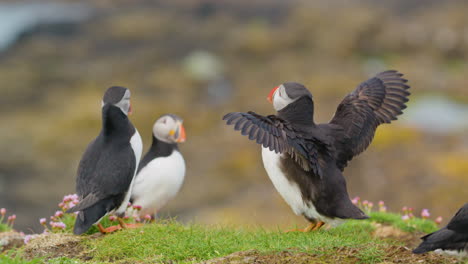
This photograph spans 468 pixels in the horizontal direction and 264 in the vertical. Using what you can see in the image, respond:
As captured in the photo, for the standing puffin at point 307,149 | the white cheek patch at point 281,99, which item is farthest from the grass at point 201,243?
the white cheek patch at point 281,99

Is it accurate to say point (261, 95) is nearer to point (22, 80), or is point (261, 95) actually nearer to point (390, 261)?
point (22, 80)

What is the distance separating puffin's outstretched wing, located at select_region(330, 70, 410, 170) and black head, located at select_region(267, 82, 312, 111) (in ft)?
1.91

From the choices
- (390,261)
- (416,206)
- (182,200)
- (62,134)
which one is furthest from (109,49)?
(390,261)

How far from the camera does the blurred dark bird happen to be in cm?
494

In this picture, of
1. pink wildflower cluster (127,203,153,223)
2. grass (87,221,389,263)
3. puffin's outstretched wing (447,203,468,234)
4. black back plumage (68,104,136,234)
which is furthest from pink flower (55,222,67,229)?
puffin's outstretched wing (447,203,468,234)

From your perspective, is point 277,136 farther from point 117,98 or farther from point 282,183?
point 117,98

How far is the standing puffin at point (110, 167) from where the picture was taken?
5.79 meters

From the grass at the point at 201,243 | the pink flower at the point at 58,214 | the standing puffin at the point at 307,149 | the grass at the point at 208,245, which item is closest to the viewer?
the grass at the point at 208,245

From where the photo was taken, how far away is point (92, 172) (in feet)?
19.5

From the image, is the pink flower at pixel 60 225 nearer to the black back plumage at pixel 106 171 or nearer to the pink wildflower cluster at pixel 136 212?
the black back plumage at pixel 106 171

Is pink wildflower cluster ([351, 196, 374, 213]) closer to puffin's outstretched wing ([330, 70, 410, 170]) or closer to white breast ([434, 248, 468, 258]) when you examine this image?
puffin's outstretched wing ([330, 70, 410, 170])

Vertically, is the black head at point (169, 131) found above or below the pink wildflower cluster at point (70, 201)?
above

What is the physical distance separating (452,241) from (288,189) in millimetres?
1416

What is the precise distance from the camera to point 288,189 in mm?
5617
